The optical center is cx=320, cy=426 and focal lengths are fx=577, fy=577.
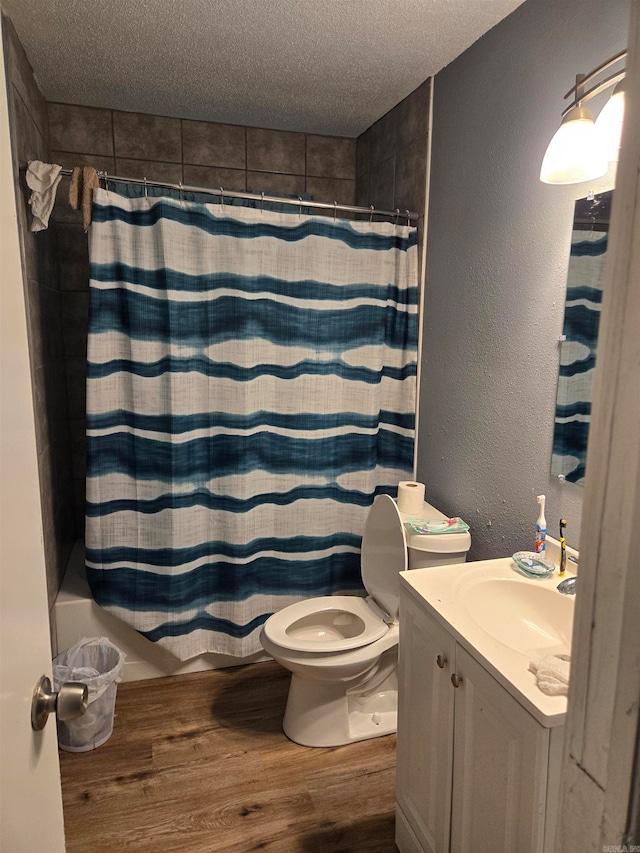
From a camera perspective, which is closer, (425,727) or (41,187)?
(425,727)

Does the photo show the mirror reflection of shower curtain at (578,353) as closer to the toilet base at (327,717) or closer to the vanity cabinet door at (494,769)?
the vanity cabinet door at (494,769)

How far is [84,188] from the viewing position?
2109 mm

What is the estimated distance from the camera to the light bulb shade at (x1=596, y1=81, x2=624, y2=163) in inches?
52.4

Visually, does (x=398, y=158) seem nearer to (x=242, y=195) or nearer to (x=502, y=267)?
(x=242, y=195)

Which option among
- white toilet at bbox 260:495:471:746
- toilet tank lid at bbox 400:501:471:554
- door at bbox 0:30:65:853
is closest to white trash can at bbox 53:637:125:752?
white toilet at bbox 260:495:471:746

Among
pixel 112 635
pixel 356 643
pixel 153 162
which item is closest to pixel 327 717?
pixel 356 643

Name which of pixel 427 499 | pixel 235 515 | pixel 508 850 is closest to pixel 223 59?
pixel 235 515

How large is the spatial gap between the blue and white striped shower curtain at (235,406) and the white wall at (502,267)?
0.26 metres

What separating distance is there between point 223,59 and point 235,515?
180cm

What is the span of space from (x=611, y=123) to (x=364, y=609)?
175cm

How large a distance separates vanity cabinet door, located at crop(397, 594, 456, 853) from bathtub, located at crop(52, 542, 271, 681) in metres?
1.16

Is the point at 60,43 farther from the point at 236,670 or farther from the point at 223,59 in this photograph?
the point at 236,670

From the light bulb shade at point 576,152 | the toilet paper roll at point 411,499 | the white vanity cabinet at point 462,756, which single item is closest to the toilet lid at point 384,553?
the toilet paper roll at point 411,499

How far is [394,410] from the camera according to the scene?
2.63 meters
